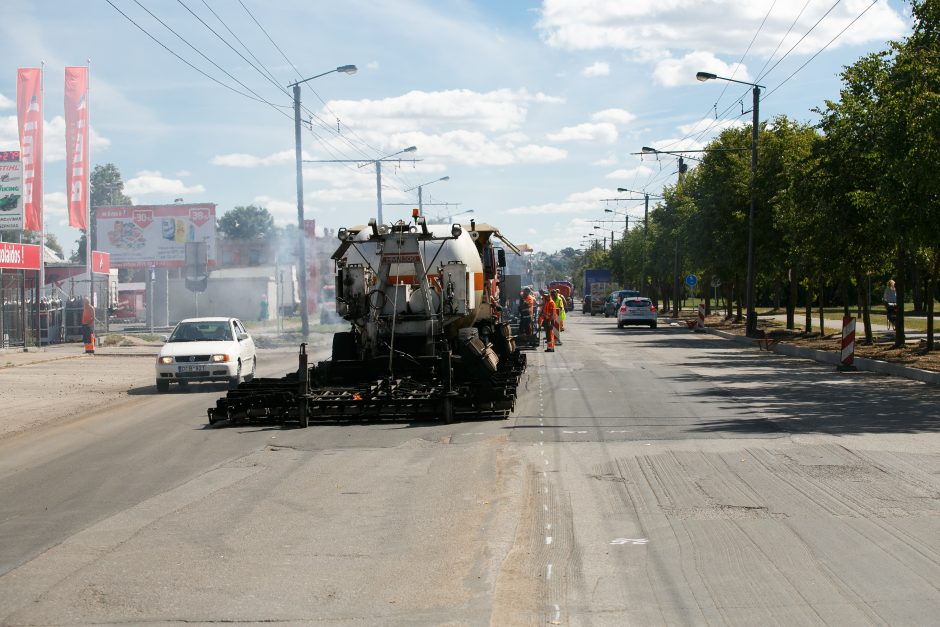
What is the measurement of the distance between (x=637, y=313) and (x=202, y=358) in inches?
1230

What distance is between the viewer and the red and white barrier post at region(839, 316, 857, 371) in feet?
78.3

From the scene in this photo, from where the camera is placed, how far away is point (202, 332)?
72.1 ft

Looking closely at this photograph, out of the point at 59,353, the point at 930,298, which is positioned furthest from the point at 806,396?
the point at 59,353

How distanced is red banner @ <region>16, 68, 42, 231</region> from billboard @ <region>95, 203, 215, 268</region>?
29.3 meters

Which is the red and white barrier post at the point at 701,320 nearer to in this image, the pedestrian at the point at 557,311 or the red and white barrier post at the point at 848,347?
the pedestrian at the point at 557,311

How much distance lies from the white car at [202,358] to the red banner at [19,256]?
14.4 meters

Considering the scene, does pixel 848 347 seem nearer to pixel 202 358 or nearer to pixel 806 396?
pixel 806 396

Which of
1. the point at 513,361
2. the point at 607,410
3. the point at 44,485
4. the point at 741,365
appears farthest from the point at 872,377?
the point at 44,485

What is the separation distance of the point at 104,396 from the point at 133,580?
583 inches

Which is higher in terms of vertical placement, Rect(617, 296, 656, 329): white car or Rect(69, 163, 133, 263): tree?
Rect(69, 163, 133, 263): tree

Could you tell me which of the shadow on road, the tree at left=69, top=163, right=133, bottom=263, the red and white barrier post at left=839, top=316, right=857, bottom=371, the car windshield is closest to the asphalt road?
the shadow on road

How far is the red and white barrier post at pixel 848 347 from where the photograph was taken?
78.3 ft

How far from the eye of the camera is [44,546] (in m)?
7.57

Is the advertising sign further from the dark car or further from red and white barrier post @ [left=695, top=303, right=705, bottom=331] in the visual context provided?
the dark car
